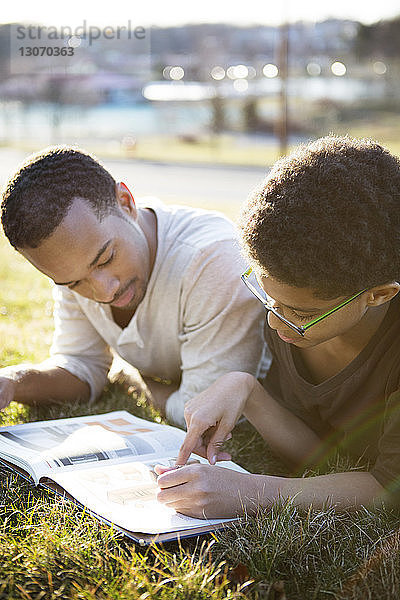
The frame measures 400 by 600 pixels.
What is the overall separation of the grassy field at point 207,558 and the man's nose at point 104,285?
0.76 metres

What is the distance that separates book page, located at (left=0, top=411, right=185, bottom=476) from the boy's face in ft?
2.16

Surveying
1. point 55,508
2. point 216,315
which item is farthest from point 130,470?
point 216,315

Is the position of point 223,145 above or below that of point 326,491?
above

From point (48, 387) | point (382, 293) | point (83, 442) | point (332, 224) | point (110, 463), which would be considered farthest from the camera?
point (48, 387)

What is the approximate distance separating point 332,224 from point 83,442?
1.17 meters

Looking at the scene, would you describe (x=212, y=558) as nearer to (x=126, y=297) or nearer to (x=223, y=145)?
(x=126, y=297)

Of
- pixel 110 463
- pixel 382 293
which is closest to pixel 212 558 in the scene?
pixel 110 463

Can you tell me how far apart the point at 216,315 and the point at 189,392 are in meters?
0.31

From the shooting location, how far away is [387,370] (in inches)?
90.9

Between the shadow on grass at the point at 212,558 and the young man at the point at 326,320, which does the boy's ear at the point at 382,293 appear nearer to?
the young man at the point at 326,320

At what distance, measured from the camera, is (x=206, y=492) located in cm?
206

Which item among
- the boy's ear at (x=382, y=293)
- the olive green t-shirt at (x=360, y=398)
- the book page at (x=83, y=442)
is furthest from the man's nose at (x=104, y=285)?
the boy's ear at (x=382, y=293)

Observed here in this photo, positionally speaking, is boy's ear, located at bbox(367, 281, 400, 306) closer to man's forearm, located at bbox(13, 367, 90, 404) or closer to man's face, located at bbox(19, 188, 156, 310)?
man's face, located at bbox(19, 188, 156, 310)

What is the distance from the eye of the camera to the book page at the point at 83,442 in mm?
2447
